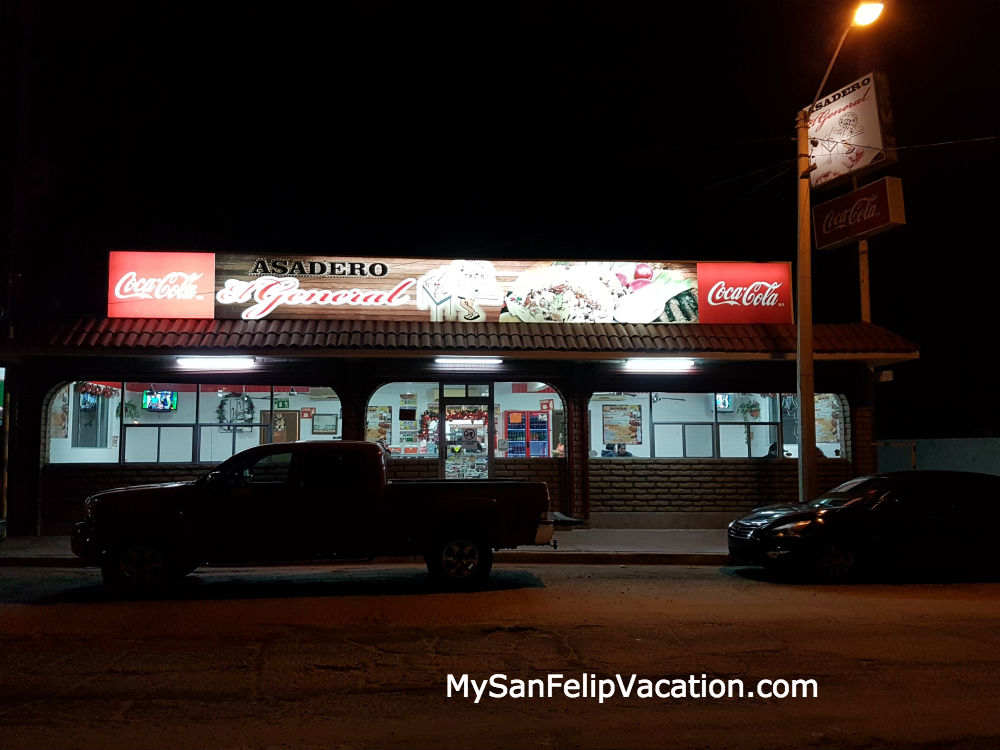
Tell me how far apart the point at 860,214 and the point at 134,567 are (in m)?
12.8

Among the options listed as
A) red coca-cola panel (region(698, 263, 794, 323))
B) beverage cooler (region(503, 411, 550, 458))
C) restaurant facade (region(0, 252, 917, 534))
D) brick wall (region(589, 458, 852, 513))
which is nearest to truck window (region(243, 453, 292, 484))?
restaurant facade (region(0, 252, 917, 534))

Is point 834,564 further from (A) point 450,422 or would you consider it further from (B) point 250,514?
(A) point 450,422

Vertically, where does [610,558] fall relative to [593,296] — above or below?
below

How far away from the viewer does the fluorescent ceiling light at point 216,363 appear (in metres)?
15.0

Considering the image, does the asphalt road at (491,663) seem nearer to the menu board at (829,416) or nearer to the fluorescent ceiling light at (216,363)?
the fluorescent ceiling light at (216,363)

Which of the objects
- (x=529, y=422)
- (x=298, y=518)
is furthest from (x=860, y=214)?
(x=298, y=518)

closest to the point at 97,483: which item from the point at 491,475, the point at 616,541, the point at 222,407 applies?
the point at 222,407

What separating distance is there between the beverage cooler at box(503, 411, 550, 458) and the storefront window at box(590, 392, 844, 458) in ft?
3.17

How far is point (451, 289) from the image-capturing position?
15828 mm

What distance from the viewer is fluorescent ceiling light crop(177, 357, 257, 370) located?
49.2ft

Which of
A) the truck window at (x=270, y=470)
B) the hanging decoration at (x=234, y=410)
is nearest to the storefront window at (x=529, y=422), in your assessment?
the hanging decoration at (x=234, y=410)

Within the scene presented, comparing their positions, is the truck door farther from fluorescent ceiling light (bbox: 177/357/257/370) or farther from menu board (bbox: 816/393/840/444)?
menu board (bbox: 816/393/840/444)

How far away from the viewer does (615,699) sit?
5.55m

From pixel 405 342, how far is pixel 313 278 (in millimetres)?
2651
